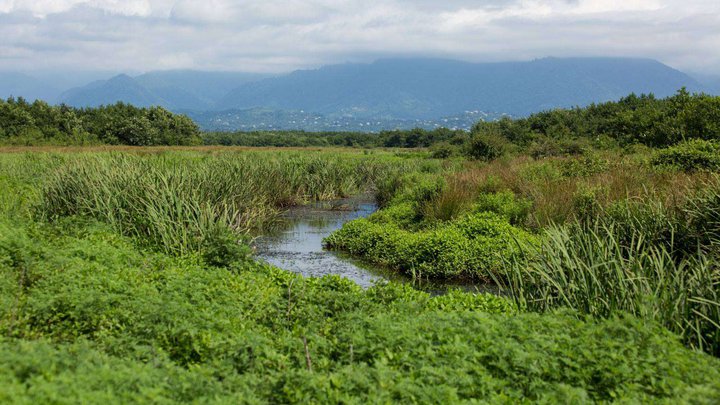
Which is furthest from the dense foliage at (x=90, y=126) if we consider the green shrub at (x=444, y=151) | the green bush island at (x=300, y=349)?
the green bush island at (x=300, y=349)

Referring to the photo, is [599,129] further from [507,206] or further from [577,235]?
[577,235]

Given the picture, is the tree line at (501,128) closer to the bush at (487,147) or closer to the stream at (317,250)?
the bush at (487,147)

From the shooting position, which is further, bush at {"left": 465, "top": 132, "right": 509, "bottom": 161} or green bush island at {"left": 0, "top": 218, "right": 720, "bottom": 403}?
bush at {"left": 465, "top": 132, "right": 509, "bottom": 161}

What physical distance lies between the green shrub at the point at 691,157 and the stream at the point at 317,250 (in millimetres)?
9243

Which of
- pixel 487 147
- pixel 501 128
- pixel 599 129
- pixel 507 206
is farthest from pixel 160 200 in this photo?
pixel 599 129

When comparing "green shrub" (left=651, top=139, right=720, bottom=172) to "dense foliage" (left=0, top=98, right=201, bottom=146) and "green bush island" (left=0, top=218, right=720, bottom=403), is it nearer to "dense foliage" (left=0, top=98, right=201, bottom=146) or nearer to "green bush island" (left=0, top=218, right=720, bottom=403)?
"green bush island" (left=0, top=218, right=720, bottom=403)

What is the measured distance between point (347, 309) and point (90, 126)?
2305 inches

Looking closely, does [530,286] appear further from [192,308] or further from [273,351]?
[192,308]

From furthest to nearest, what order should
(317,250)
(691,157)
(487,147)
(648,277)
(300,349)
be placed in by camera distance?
1. (487,147)
2. (691,157)
3. (317,250)
4. (648,277)
5. (300,349)

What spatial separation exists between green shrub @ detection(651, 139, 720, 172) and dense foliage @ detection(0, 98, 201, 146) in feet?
152

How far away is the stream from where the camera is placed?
12195mm

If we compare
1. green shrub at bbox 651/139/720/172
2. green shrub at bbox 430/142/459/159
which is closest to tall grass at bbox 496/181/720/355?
green shrub at bbox 651/139/720/172

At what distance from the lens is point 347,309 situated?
754 centimetres

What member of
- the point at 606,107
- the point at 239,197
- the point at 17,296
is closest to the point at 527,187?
the point at 239,197
